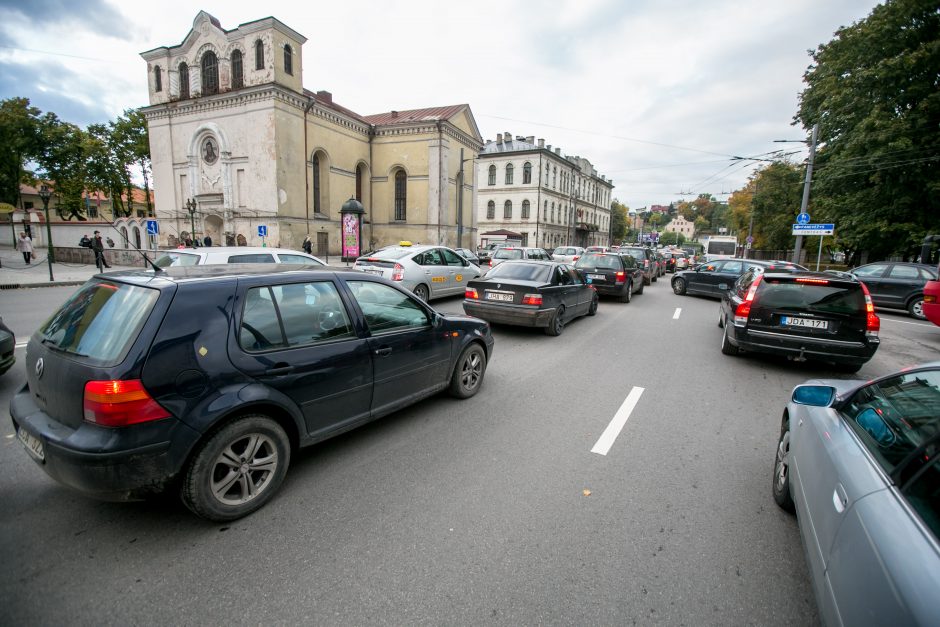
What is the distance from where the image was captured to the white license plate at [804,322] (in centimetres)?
614

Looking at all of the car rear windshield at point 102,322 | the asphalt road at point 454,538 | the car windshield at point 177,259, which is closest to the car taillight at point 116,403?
the car rear windshield at point 102,322

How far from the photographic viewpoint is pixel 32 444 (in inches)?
104

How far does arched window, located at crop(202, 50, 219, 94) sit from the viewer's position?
31109mm

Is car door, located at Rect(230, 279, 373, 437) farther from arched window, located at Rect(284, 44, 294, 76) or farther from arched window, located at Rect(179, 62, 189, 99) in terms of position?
arched window, located at Rect(179, 62, 189, 99)

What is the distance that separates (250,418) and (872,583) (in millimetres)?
3168

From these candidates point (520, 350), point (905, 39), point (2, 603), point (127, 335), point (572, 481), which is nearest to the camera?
point (2, 603)

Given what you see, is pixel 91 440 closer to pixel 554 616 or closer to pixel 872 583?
pixel 554 616

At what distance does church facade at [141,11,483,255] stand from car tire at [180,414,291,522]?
28.9 metres

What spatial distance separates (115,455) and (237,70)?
118ft

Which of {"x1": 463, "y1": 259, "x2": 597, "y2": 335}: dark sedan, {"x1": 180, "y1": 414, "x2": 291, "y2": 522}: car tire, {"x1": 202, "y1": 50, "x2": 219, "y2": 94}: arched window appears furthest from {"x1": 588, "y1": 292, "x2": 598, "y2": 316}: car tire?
{"x1": 202, "y1": 50, "x2": 219, "y2": 94}: arched window

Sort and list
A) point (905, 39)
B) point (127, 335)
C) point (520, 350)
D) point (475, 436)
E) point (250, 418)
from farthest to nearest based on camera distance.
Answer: point (905, 39) < point (520, 350) < point (475, 436) < point (250, 418) < point (127, 335)

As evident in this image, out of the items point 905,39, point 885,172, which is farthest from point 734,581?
point 905,39

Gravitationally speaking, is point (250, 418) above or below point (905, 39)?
below

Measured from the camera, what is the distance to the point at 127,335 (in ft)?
8.36
